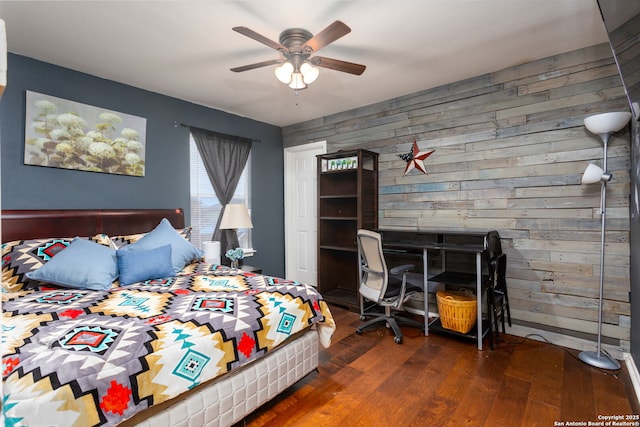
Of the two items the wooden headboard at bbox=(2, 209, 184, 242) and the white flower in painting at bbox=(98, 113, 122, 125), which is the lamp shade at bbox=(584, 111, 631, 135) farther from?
the white flower in painting at bbox=(98, 113, 122, 125)

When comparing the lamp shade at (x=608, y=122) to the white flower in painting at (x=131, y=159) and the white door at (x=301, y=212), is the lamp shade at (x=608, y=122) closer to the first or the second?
the white door at (x=301, y=212)

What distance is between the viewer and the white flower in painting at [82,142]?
3.14 m

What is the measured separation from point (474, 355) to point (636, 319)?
1145 mm

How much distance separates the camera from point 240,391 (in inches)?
74.8

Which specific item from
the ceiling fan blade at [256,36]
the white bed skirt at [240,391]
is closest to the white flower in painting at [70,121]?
the ceiling fan blade at [256,36]

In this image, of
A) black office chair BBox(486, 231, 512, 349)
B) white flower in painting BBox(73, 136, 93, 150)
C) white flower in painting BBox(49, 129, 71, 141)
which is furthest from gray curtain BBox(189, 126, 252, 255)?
black office chair BBox(486, 231, 512, 349)

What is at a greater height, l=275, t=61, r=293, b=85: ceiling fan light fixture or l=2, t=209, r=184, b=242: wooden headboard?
l=275, t=61, r=293, b=85: ceiling fan light fixture

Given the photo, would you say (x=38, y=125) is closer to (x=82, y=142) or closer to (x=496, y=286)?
(x=82, y=142)

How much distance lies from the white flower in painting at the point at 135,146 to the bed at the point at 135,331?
78cm

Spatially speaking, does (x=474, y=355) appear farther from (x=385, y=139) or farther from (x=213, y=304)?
(x=385, y=139)

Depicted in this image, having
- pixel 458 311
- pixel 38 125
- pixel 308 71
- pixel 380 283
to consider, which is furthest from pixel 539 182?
pixel 38 125

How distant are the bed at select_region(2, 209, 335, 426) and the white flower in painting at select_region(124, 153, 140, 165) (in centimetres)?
64

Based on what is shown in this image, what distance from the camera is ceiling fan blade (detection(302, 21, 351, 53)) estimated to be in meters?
1.95

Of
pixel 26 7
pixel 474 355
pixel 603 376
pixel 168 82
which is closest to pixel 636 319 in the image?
pixel 603 376
